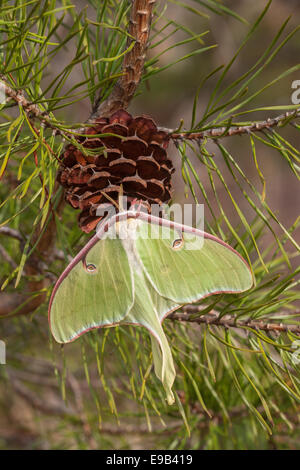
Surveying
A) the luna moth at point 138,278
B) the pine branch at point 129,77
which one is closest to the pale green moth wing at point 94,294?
the luna moth at point 138,278

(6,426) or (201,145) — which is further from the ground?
(201,145)

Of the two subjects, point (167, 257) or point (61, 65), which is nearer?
point (167, 257)

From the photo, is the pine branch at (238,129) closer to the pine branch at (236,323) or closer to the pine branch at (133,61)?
the pine branch at (133,61)

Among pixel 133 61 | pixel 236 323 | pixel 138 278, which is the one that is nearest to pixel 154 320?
pixel 138 278

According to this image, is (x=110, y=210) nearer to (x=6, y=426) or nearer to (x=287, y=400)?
(x=287, y=400)

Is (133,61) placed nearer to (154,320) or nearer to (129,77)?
(129,77)
